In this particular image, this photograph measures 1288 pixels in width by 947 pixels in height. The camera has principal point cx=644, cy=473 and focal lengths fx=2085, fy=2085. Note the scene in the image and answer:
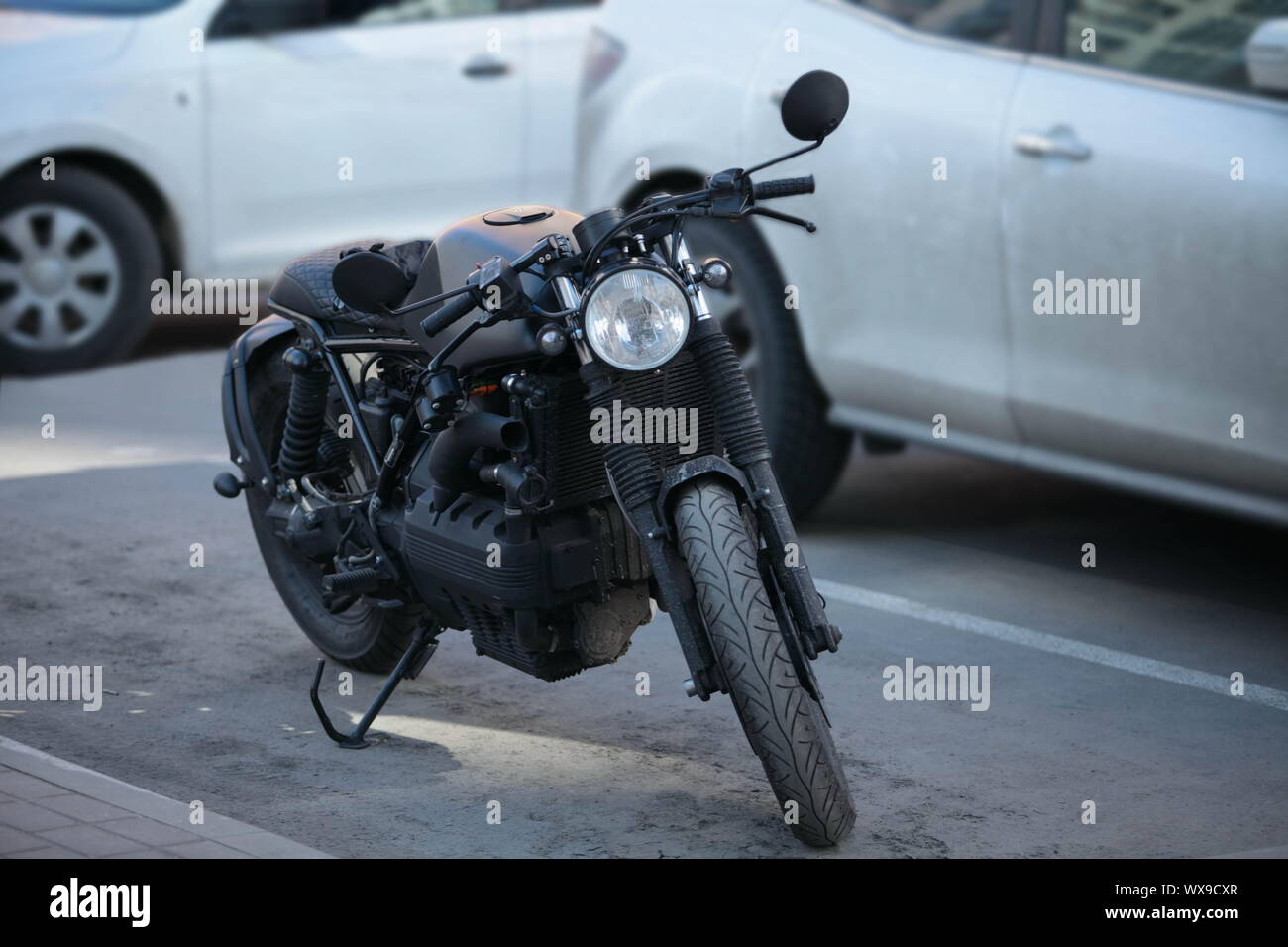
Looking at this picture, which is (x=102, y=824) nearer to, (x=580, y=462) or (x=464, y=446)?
(x=464, y=446)

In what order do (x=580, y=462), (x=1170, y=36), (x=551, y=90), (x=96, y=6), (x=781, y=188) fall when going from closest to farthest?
(x=781, y=188) < (x=580, y=462) < (x=1170, y=36) < (x=96, y=6) < (x=551, y=90)

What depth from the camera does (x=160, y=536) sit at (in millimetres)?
6520

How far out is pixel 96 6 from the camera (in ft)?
30.6

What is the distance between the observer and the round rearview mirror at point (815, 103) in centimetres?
414

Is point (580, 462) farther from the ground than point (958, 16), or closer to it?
closer to it

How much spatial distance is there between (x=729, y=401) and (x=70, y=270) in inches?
221

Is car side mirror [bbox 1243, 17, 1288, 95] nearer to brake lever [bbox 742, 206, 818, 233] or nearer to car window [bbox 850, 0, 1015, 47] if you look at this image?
car window [bbox 850, 0, 1015, 47]

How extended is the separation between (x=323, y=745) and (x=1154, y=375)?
2.50m

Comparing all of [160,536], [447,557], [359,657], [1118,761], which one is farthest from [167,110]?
[1118,761]

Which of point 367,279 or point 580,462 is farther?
point 580,462

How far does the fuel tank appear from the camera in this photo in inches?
171

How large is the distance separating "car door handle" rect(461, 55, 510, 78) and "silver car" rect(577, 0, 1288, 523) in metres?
2.84

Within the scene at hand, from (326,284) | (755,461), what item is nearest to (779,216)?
(755,461)
